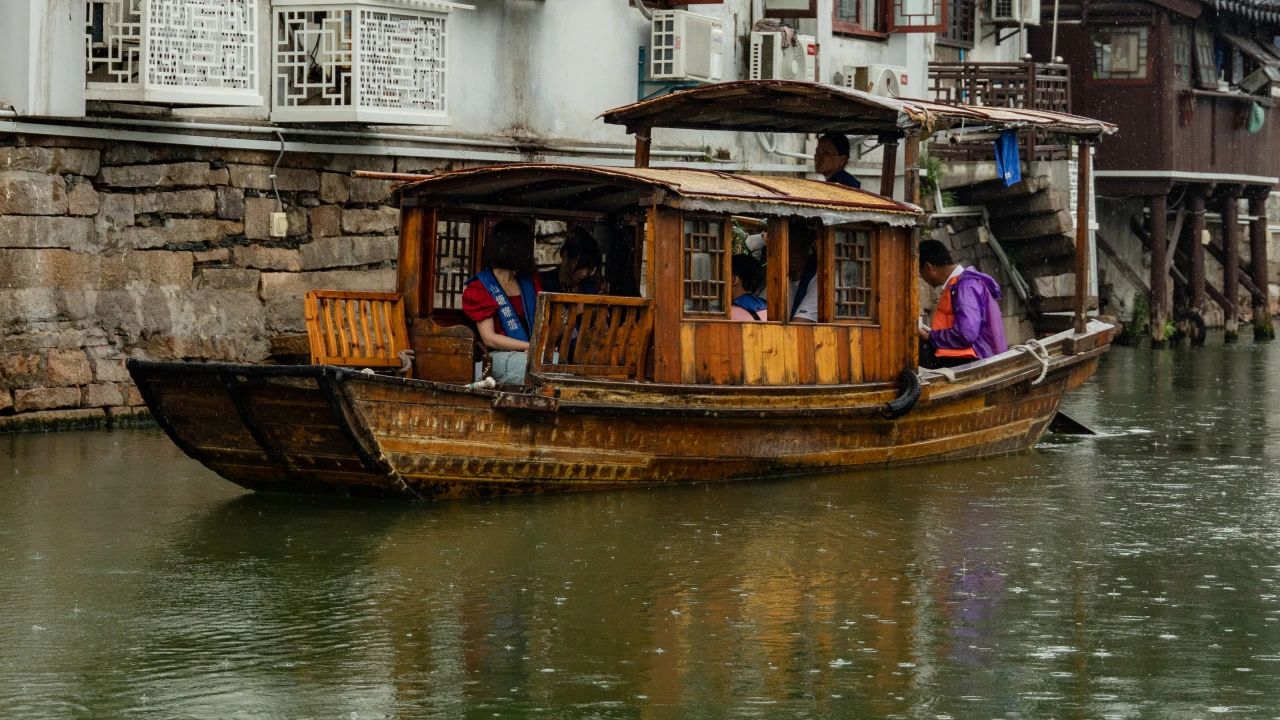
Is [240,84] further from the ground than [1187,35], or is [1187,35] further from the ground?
[1187,35]

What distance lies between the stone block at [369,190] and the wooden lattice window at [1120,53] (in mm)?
12010

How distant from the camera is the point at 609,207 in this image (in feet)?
42.2

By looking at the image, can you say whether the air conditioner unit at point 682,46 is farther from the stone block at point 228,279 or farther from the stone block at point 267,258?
the stone block at point 228,279

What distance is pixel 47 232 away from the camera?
45.8ft

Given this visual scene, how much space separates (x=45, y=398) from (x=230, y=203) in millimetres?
2054

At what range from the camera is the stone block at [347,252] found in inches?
622

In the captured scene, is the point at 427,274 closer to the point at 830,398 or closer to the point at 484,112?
the point at 830,398

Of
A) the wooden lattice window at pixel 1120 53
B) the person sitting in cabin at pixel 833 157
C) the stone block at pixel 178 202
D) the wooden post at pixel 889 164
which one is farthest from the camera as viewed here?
the wooden lattice window at pixel 1120 53

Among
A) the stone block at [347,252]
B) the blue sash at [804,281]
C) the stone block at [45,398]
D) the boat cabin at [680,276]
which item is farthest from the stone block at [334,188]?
the blue sash at [804,281]

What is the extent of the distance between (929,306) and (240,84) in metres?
9.17

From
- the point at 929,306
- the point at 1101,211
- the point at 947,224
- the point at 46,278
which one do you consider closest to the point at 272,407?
the point at 46,278

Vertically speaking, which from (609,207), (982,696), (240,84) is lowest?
(982,696)

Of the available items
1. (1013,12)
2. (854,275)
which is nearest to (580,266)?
(854,275)

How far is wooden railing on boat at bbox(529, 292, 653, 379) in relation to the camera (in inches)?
428
